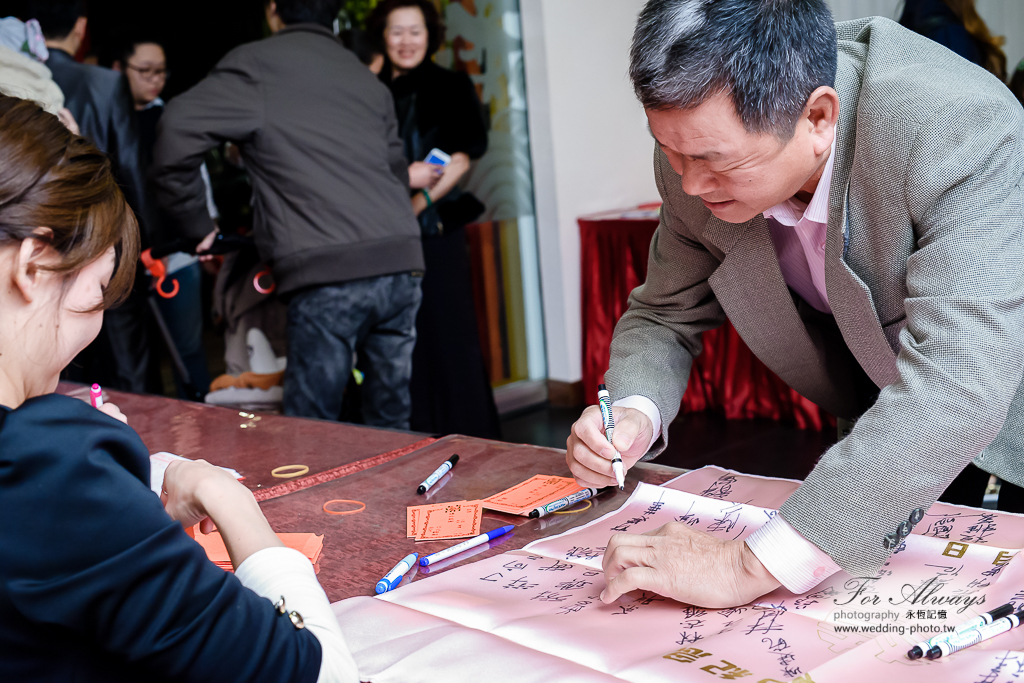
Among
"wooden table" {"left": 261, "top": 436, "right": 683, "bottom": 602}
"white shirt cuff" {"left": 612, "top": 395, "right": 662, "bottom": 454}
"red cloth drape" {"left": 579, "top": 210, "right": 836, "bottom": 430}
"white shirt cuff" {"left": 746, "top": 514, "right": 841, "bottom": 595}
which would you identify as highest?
"white shirt cuff" {"left": 612, "top": 395, "right": 662, "bottom": 454}

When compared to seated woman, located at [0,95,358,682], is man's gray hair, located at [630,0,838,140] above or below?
above

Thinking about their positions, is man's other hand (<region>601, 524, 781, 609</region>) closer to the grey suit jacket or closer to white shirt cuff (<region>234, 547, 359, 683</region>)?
the grey suit jacket

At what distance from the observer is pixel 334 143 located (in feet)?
9.04

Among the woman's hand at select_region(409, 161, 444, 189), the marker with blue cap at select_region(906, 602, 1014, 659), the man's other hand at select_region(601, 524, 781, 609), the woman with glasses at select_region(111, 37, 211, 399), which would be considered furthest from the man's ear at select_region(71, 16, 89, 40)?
the marker with blue cap at select_region(906, 602, 1014, 659)

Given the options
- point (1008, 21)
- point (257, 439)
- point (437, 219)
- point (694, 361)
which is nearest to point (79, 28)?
point (437, 219)

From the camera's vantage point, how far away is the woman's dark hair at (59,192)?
0.67 metres

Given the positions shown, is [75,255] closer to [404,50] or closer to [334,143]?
[334,143]

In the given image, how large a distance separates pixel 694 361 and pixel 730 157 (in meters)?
3.22

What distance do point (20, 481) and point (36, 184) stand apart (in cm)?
23

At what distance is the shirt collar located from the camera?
1.12 meters

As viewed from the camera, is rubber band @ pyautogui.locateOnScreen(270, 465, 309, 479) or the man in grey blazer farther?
rubber band @ pyautogui.locateOnScreen(270, 465, 309, 479)

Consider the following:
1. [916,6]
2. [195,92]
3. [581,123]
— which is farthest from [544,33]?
[195,92]

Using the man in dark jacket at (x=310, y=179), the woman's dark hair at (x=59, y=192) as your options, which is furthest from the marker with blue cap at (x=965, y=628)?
the man in dark jacket at (x=310, y=179)
